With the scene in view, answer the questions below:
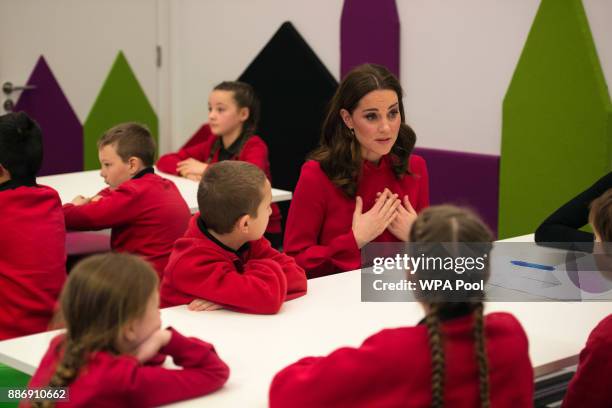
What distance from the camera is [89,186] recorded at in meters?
4.26

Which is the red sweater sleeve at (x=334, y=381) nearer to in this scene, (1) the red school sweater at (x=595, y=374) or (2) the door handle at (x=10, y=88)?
(1) the red school sweater at (x=595, y=374)

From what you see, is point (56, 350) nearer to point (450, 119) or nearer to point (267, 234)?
point (267, 234)

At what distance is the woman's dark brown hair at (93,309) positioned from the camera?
167cm

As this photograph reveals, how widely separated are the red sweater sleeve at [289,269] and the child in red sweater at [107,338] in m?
0.76

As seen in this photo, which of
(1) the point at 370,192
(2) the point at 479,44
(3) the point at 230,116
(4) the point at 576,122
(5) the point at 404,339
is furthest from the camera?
(3) the point at 230,116

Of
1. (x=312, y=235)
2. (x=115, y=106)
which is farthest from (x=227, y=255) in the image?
(x=115, y=106)

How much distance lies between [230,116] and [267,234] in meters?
0.67

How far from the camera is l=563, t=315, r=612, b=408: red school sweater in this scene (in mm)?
2012

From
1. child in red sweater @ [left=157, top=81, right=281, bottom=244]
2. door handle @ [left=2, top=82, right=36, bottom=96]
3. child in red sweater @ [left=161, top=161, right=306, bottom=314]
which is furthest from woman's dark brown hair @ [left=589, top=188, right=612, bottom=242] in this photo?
door handle @ [left=2, top=82, right=36, bottom=96]

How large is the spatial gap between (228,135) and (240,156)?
0.22 meters

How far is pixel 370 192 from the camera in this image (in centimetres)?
315

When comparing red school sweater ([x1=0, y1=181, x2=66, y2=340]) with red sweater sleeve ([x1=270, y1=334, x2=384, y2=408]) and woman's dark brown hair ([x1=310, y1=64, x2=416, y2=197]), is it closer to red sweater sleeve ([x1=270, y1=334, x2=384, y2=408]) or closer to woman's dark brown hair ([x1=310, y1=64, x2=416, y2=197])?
woman's dark brown hair ([x1=310, y1=64, x2=416, y2=197])

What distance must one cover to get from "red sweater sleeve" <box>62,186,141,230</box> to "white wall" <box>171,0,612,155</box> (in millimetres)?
1841

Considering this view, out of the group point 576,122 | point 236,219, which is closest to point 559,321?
point 236,219
